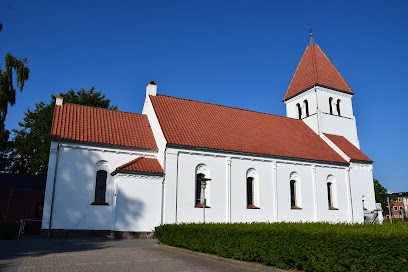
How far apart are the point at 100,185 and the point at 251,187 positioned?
34.1 ft

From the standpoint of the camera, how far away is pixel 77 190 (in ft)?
61.0

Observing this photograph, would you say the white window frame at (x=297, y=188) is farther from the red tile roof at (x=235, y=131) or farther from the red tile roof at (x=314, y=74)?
the red tile roof at (x=314, y=74)

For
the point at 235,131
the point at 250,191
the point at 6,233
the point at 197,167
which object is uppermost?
the point at 235,131

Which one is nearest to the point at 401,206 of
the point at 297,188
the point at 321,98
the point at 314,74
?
the point at 321,98

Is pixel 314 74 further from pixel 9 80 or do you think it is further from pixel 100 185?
pixel 9 80

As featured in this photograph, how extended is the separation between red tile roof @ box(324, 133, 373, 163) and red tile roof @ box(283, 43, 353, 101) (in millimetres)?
5256

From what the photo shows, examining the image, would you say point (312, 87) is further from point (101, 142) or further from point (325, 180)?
point (101, 142)

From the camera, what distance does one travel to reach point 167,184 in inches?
755

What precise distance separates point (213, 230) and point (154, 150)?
35.4 ft

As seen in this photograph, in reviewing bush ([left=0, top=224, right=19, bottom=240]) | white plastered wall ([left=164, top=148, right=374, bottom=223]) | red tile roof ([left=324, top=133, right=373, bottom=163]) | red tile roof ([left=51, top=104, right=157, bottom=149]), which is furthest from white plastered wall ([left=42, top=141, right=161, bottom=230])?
red tile roof ([left=324, top=133, right=373, bottom=163])

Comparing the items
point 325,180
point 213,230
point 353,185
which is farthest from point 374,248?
point 353,185

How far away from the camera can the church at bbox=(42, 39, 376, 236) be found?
18578 mm

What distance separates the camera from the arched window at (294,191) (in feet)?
78.3

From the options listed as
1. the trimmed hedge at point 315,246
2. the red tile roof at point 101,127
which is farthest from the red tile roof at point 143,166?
the trimmed hedge at point 315,246
